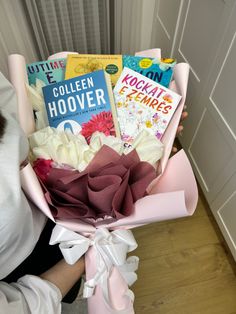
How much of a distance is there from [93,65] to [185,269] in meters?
0.94

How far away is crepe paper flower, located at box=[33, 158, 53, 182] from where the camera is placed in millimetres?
470

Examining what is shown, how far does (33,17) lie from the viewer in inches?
32.8

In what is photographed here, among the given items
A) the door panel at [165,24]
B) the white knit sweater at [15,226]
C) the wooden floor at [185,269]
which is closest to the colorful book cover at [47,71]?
the white knit sweater at [15,226]

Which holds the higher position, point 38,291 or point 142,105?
point 142,105

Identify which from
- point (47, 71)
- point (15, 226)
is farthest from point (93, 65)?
point (15, 226)

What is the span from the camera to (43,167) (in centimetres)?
47

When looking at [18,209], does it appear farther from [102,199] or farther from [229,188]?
[229,188]

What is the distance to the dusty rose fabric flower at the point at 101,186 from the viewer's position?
0.43 m

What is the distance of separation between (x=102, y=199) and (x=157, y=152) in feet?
0.47

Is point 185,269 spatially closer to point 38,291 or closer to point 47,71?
point 38,291

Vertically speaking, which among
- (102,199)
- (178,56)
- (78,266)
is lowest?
(78,266)

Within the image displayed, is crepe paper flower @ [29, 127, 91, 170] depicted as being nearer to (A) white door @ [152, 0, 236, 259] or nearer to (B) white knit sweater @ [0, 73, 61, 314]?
(B) white knit sweater @ [0, 73, 61, 314]

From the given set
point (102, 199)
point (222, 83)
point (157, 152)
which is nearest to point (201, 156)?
point (222, 83)

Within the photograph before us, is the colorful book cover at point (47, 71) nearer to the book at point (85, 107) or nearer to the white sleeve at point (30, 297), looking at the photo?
the book at point (85, 107)
